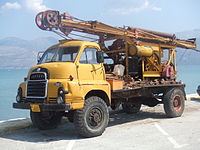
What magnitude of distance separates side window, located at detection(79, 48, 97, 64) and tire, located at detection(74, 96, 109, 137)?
115cm

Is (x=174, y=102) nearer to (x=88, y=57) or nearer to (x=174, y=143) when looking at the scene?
(x=174, y=143)

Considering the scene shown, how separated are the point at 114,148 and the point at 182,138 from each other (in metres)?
1.99

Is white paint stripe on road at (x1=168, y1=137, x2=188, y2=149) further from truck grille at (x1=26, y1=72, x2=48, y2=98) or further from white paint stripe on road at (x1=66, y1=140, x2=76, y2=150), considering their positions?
truck grille at (x1=26, y1=72, x2=48, y2=98)

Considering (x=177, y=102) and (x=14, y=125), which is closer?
(x=14, y=125)

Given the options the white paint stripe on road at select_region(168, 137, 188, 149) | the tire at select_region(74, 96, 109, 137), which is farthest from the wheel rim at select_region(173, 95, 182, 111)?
Result: the tire at select_region(74, 96, 109, 137)

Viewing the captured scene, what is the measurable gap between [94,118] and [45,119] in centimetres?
195

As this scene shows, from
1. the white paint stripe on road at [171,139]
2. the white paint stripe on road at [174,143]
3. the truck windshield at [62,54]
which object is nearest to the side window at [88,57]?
the truck windshield at [62,54]

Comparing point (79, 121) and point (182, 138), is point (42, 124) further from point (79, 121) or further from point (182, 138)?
point (182, 138)

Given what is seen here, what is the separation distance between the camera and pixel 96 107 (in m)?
7.88

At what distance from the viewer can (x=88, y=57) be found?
329 inches

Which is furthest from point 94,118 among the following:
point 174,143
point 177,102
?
point 177,102

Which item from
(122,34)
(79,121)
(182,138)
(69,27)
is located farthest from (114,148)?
(122,34)

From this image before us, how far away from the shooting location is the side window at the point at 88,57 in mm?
8250

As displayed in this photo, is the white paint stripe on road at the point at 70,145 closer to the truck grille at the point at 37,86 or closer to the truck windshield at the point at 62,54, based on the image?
the truck grille at the point at 37,86
